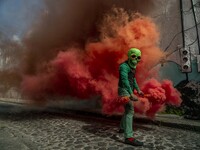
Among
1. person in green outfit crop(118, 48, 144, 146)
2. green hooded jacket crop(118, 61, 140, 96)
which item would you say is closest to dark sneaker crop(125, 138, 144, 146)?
person in green outfit crop(118, 48, 144, 146)

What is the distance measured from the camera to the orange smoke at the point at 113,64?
6133 millimetres

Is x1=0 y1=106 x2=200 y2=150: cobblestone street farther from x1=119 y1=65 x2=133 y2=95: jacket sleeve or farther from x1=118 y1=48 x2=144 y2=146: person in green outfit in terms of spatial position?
x1=119 y1=65 x2=133 y2=95: jacket sleeve

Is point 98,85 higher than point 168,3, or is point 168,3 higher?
point 168,3

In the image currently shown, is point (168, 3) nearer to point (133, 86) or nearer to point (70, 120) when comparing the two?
point (133, 86)

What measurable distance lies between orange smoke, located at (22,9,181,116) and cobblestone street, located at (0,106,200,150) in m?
0.59

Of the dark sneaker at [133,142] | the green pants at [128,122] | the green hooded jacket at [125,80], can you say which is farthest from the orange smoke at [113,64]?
the dark sneaker at [133,142]

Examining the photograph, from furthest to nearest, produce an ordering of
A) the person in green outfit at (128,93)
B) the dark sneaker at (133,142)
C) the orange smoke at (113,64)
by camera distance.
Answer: the orange smoke at (113,64)
the person in green outfit at (128,93)
the dark sneaker at (133,142)

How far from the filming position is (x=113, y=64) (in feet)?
23.2

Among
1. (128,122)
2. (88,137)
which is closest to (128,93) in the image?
(128,122)

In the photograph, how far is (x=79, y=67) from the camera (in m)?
7.51

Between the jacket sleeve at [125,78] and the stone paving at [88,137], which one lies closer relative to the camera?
the stone paving at [88,137]

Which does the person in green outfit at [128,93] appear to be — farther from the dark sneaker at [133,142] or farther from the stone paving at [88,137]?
the stone paving at [88,137]

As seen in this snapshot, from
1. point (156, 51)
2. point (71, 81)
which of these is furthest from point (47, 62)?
point (156, 51)

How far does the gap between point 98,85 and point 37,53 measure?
3887mm
